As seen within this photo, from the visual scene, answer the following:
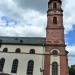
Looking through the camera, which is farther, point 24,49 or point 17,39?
point 17,39

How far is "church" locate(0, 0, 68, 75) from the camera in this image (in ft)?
128

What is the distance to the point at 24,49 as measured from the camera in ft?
137

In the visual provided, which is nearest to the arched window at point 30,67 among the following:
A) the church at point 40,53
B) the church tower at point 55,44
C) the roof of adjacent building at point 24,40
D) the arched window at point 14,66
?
the church at point 40,53

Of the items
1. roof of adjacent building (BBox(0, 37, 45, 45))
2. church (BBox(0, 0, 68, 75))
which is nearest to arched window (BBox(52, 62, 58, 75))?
church (BBox(0, 0, 68, 75))

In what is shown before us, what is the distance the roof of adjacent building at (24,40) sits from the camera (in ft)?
140

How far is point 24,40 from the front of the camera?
44531 mm

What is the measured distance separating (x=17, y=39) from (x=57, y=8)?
12835 millimetres

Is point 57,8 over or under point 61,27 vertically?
over

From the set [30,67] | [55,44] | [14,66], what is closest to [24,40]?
[14,66]

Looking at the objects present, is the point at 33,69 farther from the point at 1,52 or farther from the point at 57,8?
the point at 57,8

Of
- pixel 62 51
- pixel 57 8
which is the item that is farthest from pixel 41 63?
pixel 57 8

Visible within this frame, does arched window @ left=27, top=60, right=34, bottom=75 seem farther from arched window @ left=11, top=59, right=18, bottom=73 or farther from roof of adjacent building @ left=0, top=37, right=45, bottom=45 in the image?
roof of adjacent building @ left=0, top=37, right=45, bottom=45

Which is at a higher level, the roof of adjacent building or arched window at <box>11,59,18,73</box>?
the roof of adjacent building

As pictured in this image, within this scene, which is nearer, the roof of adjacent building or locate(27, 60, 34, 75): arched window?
locate(27, 60, 34, 75): arched window
